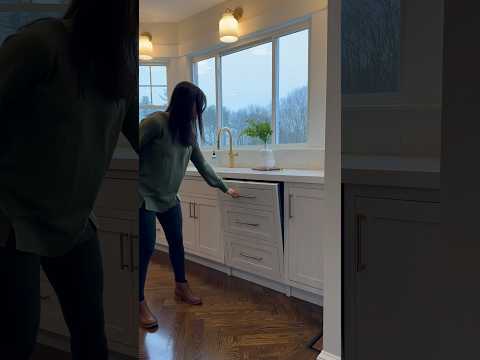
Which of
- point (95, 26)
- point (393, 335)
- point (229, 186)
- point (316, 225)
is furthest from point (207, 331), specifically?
point (95, 26)

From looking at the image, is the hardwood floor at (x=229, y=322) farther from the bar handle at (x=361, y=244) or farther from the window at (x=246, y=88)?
the window at (x=246, y=88)

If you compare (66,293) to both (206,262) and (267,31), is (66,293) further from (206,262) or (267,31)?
(267,31)

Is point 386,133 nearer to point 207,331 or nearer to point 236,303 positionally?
→ point 207,331

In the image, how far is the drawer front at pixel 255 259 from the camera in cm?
199

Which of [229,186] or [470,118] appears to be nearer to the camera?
[470,118]

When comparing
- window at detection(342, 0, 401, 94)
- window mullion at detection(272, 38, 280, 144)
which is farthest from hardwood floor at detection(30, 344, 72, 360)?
window mullion at detection(272, 38, 280, 144)

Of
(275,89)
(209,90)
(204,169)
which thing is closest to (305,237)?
(204,169)

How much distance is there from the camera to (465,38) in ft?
0.71

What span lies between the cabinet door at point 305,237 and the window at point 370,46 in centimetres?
152

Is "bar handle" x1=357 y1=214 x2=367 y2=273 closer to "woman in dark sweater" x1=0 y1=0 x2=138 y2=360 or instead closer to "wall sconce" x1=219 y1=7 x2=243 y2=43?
"woman in dark sweater" x1=0 y1=0 x2=138 y2=360

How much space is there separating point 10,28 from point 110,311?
182mm

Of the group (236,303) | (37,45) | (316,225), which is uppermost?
(37,45)

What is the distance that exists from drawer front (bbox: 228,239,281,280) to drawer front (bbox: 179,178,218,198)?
14.4 inches

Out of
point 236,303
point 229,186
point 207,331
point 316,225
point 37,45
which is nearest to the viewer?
point 37,45
